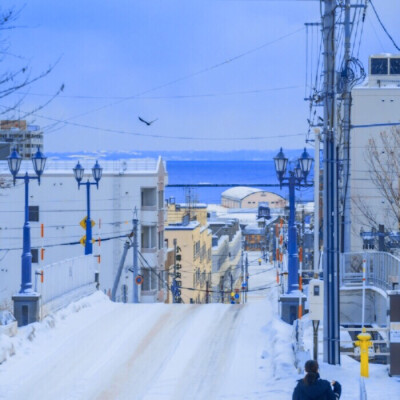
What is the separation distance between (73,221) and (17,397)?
36.1m

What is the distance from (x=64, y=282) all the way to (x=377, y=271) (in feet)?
24.6

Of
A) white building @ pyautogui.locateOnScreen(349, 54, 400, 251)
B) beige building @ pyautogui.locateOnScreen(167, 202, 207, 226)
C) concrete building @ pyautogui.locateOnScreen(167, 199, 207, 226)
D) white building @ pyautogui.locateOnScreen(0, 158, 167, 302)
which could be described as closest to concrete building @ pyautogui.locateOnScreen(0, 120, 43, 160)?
white building @ pyautogui.locateOnScreen(0, 158, 167, 302)

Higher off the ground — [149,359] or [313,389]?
[313,389]

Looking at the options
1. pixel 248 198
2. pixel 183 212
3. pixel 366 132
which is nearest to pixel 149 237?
pixel 366 132

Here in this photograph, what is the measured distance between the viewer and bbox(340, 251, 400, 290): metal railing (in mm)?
20047

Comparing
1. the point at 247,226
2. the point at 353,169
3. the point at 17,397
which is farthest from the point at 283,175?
the point at 247,226

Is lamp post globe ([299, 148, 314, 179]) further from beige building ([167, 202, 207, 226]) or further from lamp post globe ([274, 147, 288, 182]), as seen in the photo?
beige building ([167, 202, 207, 226])

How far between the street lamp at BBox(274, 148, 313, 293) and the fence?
535 cm

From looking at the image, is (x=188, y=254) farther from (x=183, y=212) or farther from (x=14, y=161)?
(x=14, y=161)

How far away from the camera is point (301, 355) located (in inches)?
574

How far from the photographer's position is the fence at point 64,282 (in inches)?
800

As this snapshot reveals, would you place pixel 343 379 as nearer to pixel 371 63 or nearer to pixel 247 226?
pixel 371 63

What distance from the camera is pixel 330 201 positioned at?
1518cm

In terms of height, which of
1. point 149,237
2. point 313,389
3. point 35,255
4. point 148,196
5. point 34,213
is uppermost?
point 148,196
